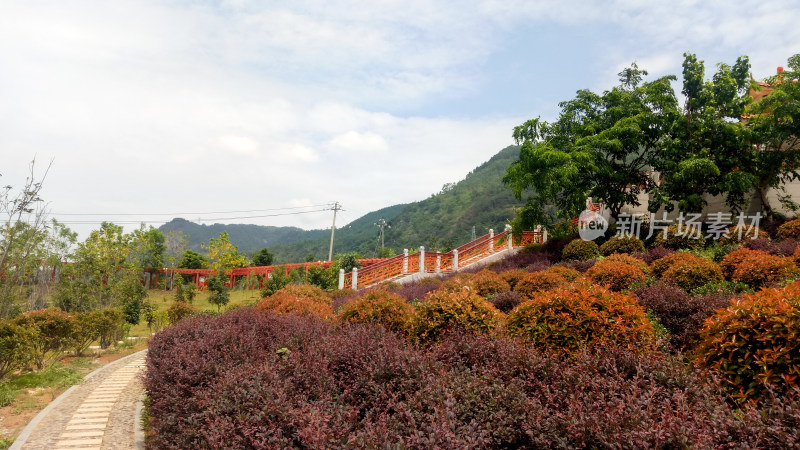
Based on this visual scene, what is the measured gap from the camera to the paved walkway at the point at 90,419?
18.5ft

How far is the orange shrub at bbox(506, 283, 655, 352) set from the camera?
4406 millimetres

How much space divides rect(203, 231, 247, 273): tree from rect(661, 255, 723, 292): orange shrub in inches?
1355

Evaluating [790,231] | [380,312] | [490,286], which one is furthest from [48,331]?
[790,231]

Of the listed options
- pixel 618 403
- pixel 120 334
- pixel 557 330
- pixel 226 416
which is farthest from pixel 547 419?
pixel 120 334

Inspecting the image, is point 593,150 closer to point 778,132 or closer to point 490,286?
point 778,132

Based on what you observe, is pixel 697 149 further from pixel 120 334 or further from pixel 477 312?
pixel 120 334

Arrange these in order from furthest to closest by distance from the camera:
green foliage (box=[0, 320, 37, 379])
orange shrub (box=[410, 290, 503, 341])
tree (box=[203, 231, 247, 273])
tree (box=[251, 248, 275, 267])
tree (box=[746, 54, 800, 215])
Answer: tree (box=[251, 248, 275, 267]), tree (box=[203, 231, 247, 273]), tree (box=[746, 54, 800, 215]), green foliage (box=[0, 320, 37, 379]), orange shrub (box=[410, 290, 503, 341])

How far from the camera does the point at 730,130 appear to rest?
1456cm

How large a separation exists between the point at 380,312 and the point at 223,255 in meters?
34.4

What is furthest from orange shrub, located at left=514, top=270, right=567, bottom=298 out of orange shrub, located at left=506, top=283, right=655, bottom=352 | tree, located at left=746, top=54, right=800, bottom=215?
tree, located at left=746, top=54, right=800, bottom=215

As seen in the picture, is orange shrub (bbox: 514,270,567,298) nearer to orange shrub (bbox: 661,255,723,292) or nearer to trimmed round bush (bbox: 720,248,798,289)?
orange shrub (bbox: 661,255,723,292)

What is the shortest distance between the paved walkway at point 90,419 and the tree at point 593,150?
13002 mm

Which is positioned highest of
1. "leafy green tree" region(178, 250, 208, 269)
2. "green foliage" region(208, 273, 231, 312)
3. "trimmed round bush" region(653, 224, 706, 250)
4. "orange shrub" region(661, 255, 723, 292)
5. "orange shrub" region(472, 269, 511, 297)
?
"trimmed round bush" region(653, 224, 706, 250)

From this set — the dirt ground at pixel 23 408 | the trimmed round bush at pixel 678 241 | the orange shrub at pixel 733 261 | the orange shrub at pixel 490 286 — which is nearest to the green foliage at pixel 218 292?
the dirt ground at pixel 23 408
